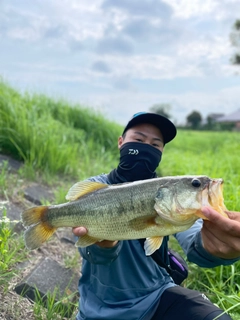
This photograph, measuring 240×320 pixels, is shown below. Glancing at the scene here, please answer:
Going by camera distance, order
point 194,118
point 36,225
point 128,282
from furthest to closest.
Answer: point 194,118 < point 128,282 < point 36,225

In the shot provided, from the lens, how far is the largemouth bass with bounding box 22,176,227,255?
192 centimetres

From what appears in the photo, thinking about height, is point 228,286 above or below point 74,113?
below

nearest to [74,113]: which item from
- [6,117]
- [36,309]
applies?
[6,117]

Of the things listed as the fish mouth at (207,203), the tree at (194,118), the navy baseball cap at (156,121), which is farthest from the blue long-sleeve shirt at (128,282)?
the tree at (194,118)

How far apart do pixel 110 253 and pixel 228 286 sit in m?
1.58

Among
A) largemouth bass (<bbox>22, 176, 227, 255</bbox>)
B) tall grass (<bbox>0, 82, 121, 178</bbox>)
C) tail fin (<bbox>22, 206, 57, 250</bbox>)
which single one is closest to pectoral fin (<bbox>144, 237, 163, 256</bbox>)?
largemouth bass (<bbox>22, 176, 227, 255</bbox>)

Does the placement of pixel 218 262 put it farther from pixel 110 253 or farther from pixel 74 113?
pixel 74 113

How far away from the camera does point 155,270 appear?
272 cm

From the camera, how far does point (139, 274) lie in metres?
2.62

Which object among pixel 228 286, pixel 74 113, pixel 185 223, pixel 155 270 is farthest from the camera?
pixel 74 113

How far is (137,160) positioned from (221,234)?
94cm

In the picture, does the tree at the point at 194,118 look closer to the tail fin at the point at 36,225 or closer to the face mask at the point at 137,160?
the face mask at the point at 137,160

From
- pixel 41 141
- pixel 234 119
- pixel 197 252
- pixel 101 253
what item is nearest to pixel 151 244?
pixel 101 253

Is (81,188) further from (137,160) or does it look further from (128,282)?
(128,282)
